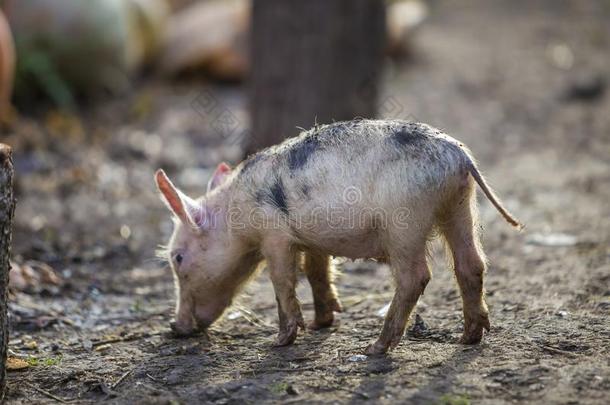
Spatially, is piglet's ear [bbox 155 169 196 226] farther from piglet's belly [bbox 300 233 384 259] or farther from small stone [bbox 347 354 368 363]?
small stone [bbox 347 354 368 363]

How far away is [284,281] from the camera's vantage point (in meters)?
4.87

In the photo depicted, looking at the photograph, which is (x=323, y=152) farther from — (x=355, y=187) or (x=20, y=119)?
(x=20, y=119)

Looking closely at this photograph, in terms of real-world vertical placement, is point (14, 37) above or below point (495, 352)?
above

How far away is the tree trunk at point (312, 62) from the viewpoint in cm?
783

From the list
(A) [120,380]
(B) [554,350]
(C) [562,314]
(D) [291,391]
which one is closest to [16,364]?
(A) [120,380]

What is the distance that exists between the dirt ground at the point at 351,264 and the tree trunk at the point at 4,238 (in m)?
0.26

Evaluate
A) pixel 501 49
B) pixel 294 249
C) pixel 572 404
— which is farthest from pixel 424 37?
pixel 572 404

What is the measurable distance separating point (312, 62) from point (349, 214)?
355 centimetres

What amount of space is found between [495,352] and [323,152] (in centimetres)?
128

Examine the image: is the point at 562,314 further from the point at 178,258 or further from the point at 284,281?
the point at 178,258

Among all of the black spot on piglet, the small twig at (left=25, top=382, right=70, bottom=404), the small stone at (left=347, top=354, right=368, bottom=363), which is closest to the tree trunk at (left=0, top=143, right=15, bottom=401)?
the small twig at (left=25, top=382, right=70, bottom=404)

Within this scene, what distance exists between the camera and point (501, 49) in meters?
13.1

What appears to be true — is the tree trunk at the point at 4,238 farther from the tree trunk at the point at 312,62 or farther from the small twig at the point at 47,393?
the tree trunk at the point at 312,62

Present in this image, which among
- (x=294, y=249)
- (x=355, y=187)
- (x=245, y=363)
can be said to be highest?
(x=355, y=187)
